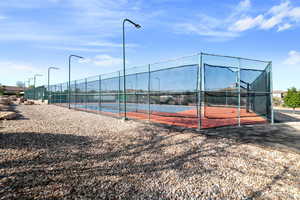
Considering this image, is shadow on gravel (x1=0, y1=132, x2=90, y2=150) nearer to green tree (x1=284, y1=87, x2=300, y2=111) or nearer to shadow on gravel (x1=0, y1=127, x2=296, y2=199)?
shadow on gravel (x1=0, y1=127, x2=296, y2=199)

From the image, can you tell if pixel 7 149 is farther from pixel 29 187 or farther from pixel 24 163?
pixel 29 187

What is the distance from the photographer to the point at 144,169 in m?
3.59

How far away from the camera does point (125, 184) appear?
298cm

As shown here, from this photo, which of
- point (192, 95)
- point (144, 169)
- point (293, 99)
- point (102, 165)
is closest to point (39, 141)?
point (102, 165)

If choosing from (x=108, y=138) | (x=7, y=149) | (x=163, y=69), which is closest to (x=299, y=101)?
(x=163, y=69)

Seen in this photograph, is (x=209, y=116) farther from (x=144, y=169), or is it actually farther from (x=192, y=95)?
(x=144, y=169)

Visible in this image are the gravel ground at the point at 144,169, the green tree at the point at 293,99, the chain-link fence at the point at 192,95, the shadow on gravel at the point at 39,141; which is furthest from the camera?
the green tree at the point at 293,99

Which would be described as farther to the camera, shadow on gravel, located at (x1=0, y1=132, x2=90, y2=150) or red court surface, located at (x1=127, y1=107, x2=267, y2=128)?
red court surface, located at (x1=127, y1=107, x2=267, y2=128)

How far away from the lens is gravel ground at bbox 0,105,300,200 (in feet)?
8.95

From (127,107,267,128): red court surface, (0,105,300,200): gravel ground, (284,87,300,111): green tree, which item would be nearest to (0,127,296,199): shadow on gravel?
(0,105,300,200): gravel ground

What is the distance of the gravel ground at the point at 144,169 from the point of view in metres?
2.73

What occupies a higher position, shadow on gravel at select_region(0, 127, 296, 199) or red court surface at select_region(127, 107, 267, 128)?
red court surface at select_region(127, 107, 267, 128)

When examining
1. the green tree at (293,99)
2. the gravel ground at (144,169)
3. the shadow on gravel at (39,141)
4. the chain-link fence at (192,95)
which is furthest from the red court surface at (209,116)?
the green tree at (293,99)

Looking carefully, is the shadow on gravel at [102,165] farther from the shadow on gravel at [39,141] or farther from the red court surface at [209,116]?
the red court surface at [209,116]
